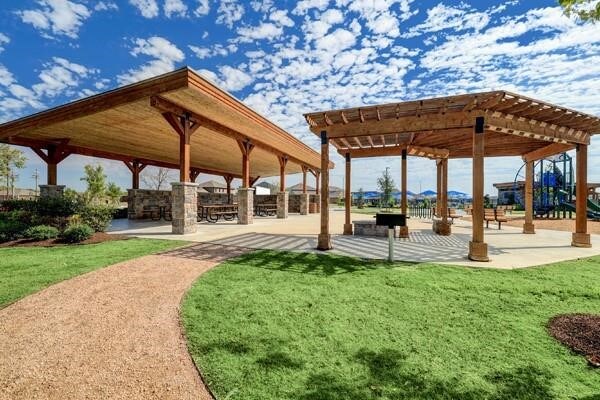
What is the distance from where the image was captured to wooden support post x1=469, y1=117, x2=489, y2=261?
615 centimetres

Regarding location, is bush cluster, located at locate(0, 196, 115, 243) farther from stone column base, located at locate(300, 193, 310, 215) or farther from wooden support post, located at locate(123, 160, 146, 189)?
stone column base, located at locate(300, 193, 310, 215)

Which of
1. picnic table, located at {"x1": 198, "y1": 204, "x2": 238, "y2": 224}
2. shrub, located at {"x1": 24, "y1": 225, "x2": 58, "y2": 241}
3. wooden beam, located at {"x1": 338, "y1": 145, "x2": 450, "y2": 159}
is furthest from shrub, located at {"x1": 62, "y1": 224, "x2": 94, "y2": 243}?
wooden beam, located at {"x1": 338, "y1": 145, "x2": 450, "y2": 159}

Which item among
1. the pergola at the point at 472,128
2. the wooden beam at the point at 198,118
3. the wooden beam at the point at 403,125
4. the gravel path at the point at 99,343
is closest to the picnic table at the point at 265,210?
the wooden beam at the point at 198,118

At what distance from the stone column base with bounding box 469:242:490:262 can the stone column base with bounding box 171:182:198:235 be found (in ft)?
28.3

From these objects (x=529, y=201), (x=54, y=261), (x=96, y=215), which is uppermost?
(x=529, y=201)

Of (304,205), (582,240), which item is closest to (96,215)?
(304,205)

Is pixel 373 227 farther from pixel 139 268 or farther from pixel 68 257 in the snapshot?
pixel 68 257

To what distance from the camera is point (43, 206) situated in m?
9.81

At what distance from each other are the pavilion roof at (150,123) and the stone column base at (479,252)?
7.82 metres

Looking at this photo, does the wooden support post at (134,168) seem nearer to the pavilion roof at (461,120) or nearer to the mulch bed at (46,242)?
the mulch bed at (46,242)

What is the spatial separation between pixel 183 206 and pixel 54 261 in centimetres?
407

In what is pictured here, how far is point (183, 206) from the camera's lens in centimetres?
969

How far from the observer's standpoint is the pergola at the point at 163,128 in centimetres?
790

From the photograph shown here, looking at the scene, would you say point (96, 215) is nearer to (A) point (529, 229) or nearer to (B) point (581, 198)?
(B) point (581, 198)
